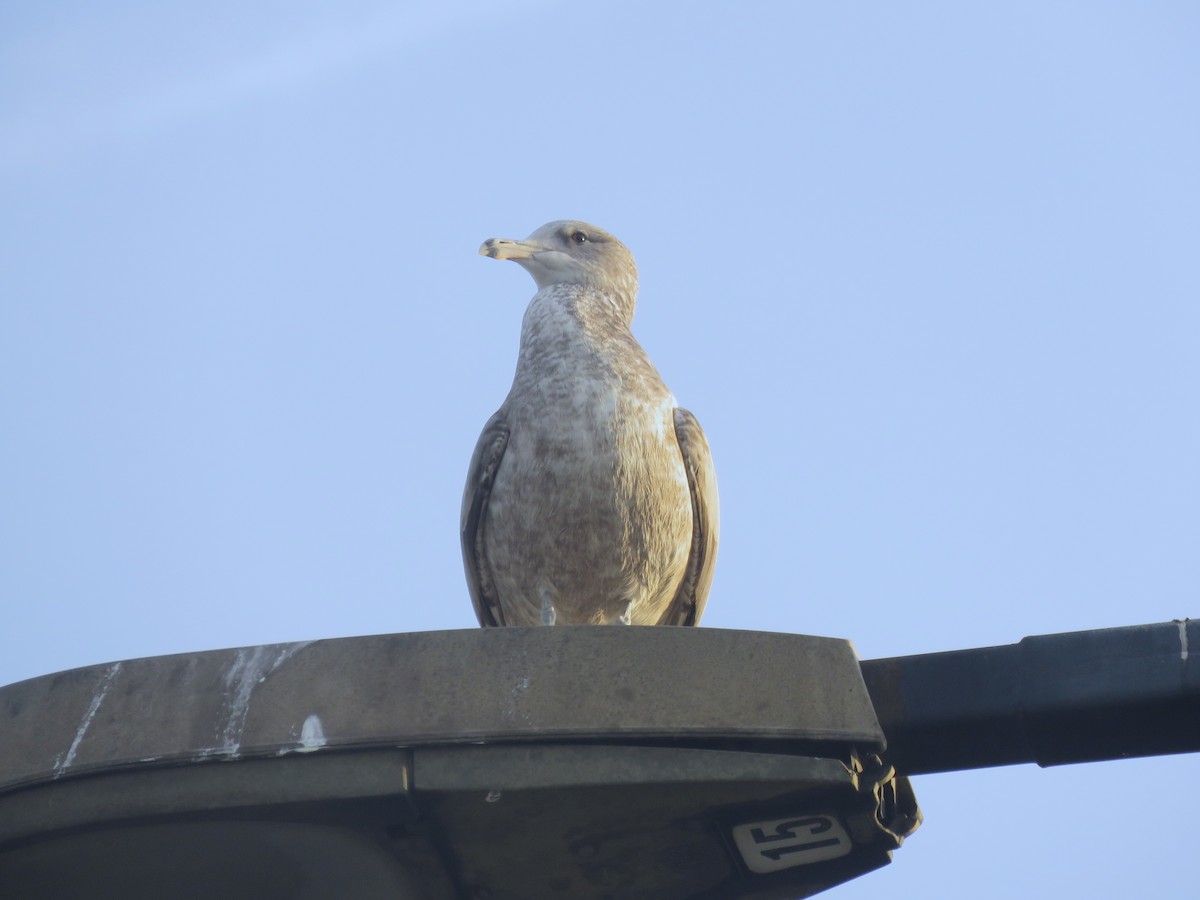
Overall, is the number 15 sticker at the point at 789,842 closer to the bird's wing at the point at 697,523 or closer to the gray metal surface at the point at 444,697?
the gray metal surface at the point at 444,697

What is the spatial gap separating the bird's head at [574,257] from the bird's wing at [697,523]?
1207 millimetres

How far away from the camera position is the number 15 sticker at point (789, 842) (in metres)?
5.63

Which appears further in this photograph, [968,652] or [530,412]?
[530,412]

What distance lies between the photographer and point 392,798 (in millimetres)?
5352

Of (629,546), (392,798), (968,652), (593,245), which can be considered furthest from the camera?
(593,245)

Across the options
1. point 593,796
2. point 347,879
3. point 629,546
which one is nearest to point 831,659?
point 593,796

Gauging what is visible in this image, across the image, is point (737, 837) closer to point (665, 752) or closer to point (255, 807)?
point (665, 752)

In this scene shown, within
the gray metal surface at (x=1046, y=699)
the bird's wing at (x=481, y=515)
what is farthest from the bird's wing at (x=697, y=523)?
the gray metal surface at (x=1046, y=699)

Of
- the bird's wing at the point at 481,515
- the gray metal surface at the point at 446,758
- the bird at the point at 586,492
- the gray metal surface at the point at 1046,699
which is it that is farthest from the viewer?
the bird's wing at the point at 481,515

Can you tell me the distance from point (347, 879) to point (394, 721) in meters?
0.80

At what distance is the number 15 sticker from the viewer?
18.5ft

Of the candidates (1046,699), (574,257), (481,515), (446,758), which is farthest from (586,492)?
(1046,699)

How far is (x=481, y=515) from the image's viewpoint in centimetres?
877

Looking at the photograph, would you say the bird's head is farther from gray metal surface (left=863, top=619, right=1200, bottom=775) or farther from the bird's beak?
gray metal surface (left=863, top=619, right=1200, bottom=775)
